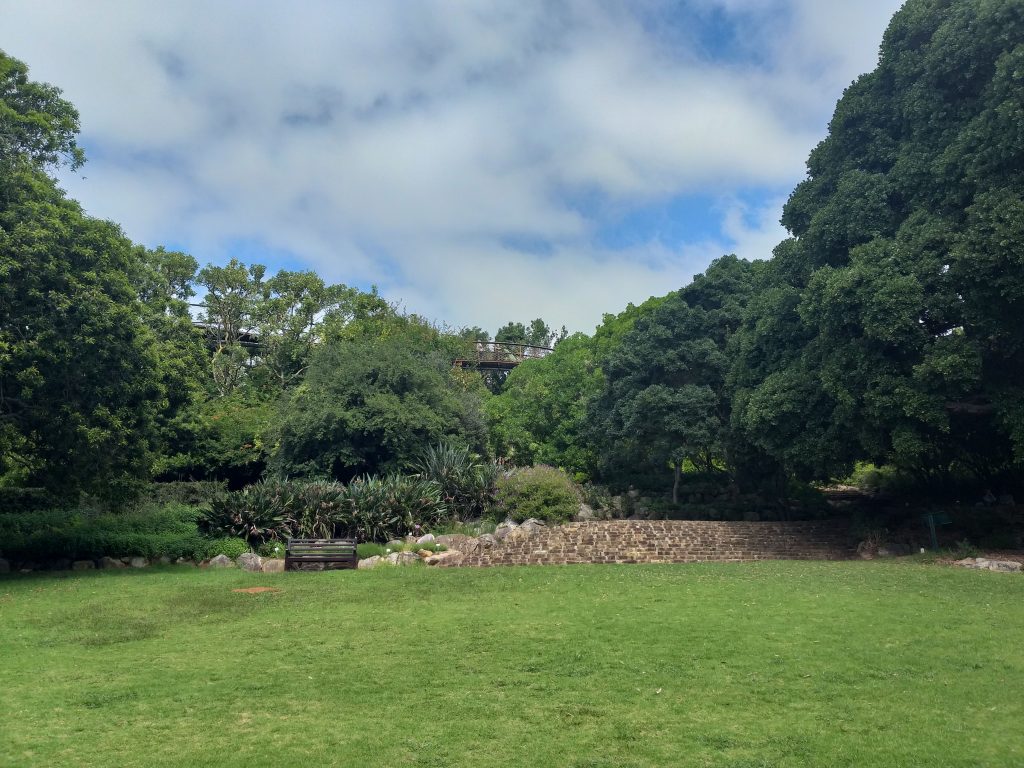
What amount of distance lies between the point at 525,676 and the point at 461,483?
14.3m

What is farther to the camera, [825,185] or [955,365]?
[825,185]

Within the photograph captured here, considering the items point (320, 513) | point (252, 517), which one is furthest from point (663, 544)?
point (252, 517)

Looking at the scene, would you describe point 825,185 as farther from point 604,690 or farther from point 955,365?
point 604,690

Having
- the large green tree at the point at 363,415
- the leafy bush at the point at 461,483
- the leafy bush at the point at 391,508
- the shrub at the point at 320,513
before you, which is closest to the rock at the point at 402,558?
the leafy bush at the point at 391,508

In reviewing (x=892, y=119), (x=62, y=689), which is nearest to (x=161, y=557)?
(x=62, y=689)

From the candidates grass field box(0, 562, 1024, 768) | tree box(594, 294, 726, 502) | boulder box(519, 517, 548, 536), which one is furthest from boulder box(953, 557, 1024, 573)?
boulder box(519, 517, 548, 536)

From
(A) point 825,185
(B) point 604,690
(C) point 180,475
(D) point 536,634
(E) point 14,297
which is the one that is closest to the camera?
(B) point 604,690

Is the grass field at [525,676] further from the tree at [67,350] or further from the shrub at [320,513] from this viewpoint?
the shrub at [320,513]

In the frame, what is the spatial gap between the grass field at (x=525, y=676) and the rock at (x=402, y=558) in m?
4.10

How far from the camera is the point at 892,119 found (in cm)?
1867

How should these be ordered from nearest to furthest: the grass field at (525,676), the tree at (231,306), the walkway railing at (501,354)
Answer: the grass field at (525,676) → the tree at (231,306) → the walkway railing at (501,354)

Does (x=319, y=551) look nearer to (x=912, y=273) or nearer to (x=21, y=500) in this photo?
(x=21, y=500)

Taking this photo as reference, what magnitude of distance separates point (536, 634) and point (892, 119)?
16.5m

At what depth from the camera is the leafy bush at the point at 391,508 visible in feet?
60.8
